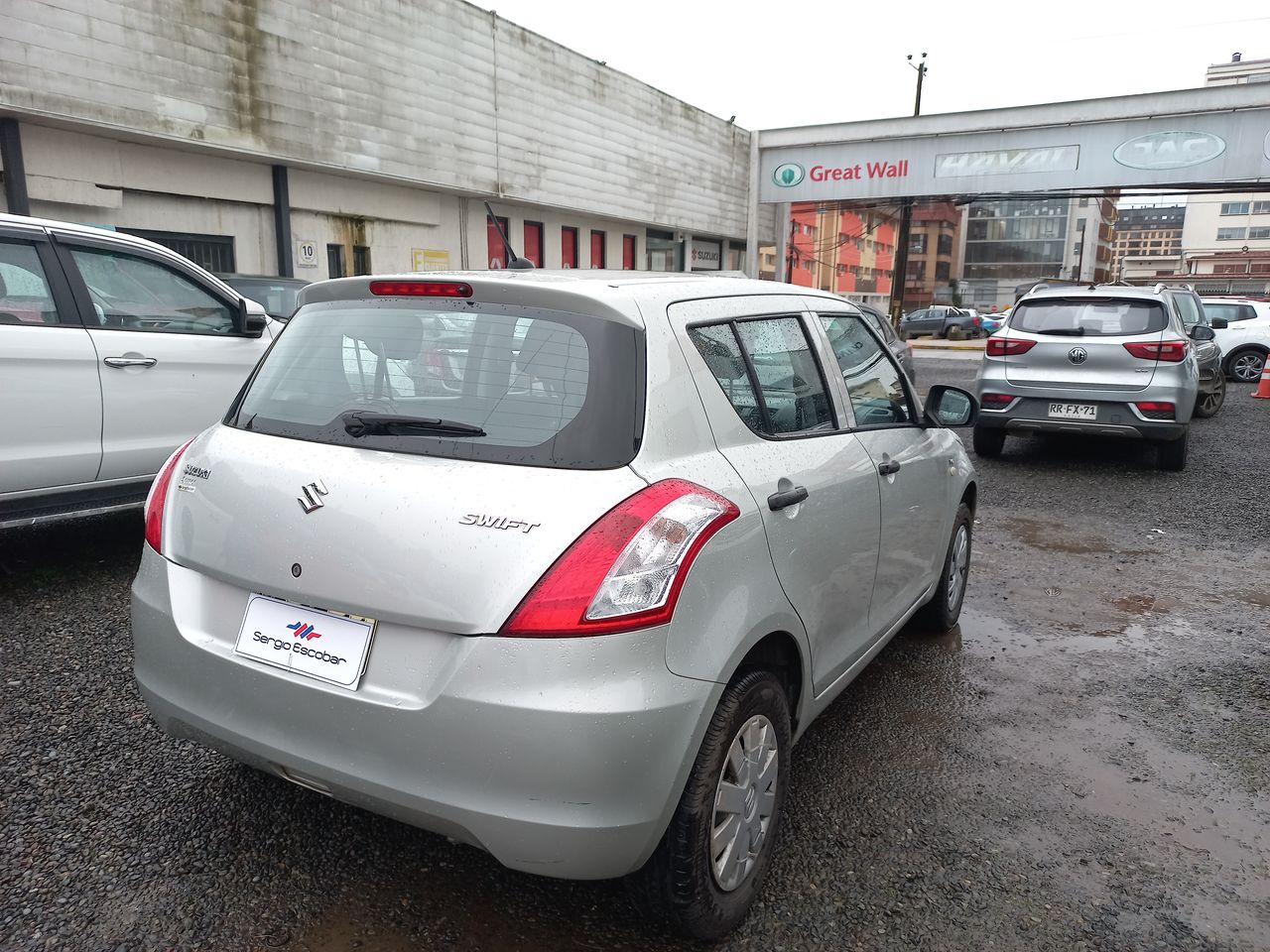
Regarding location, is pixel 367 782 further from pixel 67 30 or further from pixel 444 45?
pixel 444 45

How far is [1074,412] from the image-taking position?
823 centimetres

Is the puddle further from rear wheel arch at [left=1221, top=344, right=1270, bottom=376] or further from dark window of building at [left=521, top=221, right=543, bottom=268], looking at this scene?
dark window of building at [left=521, top=221, right=543, bottom=268]

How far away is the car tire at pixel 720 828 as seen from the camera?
2.09 metres

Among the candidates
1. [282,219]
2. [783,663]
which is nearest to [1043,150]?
[282,219]

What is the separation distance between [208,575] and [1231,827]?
3.19 m

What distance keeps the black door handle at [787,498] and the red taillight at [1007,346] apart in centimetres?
681

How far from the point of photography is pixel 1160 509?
7.23 metres

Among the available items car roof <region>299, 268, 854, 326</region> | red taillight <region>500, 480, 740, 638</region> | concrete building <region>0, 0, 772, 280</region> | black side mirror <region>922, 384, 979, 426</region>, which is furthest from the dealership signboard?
red taillight <region>500, 480, 740, 638</region>

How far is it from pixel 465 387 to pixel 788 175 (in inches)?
1080

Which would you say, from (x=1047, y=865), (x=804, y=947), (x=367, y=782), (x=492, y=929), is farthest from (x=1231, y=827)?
(x=367, y=782)

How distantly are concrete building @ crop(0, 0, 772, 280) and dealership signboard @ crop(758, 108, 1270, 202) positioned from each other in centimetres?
546

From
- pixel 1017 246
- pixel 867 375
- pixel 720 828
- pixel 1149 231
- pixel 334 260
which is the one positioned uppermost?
pixel 1149 231

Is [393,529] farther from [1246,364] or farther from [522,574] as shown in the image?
[1246,364]

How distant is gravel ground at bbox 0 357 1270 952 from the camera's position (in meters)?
2.33
